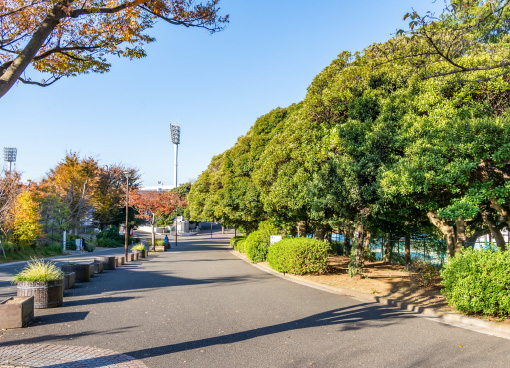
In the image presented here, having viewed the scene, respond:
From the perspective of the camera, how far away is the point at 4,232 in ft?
73.5

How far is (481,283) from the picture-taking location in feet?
24.8

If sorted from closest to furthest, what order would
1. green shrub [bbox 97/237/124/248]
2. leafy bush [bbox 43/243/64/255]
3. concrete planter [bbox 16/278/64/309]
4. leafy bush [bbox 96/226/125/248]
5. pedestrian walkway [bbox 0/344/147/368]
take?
pedestrian walkway [bbox 0/344/147/368] < concrete planter [bbox 16/278/64/309] < leafy bush [bbox 43/243/64/255] < green shrub [bbox 97/237/124/248] < leafy bush [bbox 96/226/125/248]

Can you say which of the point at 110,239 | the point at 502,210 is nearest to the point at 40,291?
the point at 502,210

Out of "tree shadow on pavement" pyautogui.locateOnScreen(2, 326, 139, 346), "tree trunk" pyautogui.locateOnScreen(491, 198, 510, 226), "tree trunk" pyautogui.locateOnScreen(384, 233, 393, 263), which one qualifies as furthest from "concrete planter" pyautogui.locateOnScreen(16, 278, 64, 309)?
"tree trunk" pyautogui.locateOnScreen(384, 233, 393, 263)

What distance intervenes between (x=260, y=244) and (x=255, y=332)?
48.0ft

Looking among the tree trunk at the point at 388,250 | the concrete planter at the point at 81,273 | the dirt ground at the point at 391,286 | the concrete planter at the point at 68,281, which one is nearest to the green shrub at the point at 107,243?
the concrete planter at the point at 81,273

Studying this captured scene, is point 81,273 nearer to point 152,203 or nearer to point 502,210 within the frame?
point 502,210

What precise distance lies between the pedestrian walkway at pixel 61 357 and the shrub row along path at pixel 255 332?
0.63 ft

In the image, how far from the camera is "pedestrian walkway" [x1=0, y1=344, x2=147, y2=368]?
16.3ft

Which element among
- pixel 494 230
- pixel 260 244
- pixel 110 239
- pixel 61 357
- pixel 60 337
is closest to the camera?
pixel 61 357

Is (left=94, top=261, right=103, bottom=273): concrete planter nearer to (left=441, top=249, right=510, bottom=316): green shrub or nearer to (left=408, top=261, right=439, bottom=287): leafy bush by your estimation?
(left=408, top=261, right=439, bottom=287): leafy bush

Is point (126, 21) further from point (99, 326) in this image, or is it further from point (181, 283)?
point (181, 283)

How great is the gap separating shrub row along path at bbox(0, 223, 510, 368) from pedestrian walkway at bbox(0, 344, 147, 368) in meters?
0.19

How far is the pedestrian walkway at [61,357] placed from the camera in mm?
4969
